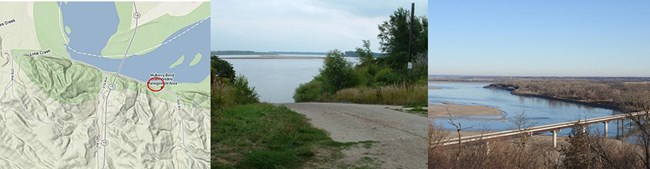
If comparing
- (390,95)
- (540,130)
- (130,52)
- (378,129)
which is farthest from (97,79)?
(540,130)

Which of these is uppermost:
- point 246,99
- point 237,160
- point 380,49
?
point 380,49

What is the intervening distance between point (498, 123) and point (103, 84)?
365cm

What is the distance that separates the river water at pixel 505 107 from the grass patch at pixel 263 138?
107cm

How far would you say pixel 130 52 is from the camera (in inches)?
138

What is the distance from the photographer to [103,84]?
3.51 metres

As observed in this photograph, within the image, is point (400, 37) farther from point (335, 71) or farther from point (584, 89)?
point (584, 89)

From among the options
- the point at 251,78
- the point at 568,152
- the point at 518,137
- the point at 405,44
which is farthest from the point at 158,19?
the point at 568,152

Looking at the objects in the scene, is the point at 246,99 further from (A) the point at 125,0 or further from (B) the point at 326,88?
(A) the point at 125,0

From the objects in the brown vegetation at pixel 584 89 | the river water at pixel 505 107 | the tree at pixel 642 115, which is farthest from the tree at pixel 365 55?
the tree at pixel 642 115

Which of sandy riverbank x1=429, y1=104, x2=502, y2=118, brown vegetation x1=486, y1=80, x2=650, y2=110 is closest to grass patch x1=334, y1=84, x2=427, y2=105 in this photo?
sandy riverbank x1=429, y1=104, x2=502, y2=118

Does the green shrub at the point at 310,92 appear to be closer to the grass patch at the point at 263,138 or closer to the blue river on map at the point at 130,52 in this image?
the grass patch at the point at 263,138

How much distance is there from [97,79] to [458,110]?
3375 mm

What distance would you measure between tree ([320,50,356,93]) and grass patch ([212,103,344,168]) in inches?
19.4

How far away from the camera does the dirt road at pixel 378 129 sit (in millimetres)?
5461
